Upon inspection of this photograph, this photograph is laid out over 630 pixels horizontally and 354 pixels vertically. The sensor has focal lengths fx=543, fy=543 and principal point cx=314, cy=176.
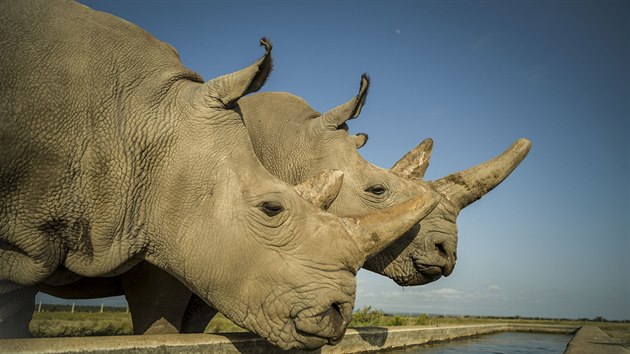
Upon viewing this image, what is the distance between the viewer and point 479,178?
7.17m

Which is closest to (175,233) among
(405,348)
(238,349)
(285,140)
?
(238,349)

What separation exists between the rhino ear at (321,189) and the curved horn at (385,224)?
1.24 ft

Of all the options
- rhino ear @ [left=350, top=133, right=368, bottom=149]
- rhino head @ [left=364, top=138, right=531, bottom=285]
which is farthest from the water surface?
rhino ear @ [left=350, top=133, right=368, bottom=149]

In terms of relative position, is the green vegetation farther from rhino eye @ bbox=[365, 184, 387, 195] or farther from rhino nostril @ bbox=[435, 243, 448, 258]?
rhino nostril @ bbox=[435, 243, 448, 258]

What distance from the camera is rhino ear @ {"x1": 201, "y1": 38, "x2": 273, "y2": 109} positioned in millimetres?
4219

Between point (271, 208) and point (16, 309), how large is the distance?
9.07 feet

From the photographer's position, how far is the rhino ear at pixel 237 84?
Result: 4219 mm

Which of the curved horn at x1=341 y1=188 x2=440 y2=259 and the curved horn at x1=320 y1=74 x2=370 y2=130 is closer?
the curved horn at x1=341 y1=188 x2=440 y2=259

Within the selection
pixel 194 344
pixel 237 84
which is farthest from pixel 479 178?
pixel 194 344

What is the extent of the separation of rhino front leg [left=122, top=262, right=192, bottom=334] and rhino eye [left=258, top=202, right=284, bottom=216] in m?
2.01

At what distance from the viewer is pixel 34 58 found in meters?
4.24

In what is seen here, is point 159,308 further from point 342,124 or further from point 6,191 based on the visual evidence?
point 342,124

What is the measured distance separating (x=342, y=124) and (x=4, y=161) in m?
4.33

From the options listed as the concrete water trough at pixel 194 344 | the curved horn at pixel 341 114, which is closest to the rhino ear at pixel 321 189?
the concrete water trough at pixel 194 344
